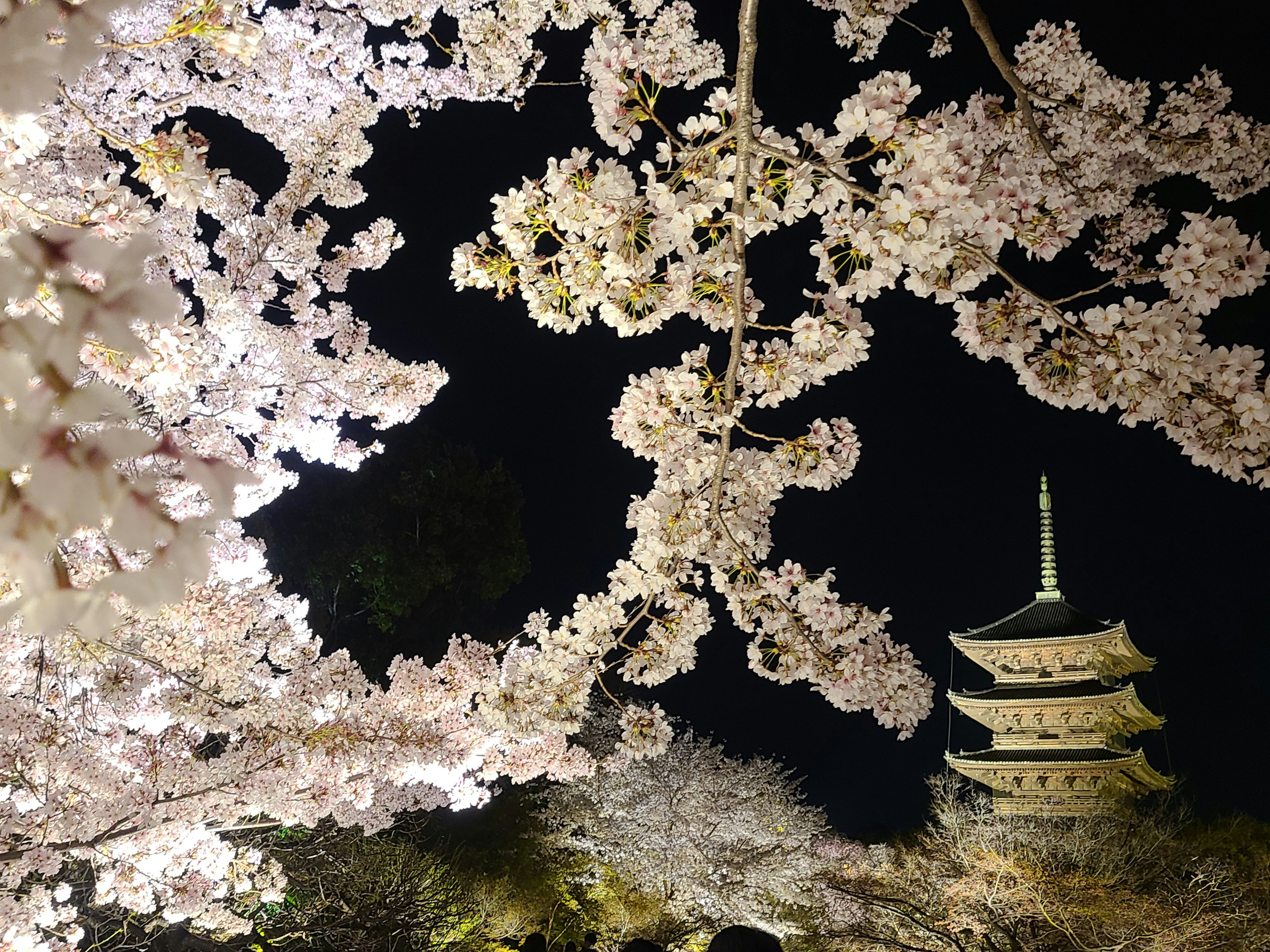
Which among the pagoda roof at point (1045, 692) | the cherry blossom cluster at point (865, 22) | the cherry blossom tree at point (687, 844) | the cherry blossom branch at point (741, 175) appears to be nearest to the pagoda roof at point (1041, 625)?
the pagoda roof at point (1045, 692)

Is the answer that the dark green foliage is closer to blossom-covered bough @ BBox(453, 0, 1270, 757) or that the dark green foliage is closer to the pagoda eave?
the pagoda eave

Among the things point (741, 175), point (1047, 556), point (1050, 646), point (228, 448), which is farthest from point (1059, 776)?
point (741, 175)

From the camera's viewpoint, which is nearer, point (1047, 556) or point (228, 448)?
point (228, 448)

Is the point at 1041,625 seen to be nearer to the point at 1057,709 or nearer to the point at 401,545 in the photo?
the point at 1057,709

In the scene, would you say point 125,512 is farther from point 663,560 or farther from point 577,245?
point 663,560

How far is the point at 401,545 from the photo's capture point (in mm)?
19312

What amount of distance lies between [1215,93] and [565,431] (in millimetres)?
23390

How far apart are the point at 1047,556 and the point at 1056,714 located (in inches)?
205

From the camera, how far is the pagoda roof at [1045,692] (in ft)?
69.1

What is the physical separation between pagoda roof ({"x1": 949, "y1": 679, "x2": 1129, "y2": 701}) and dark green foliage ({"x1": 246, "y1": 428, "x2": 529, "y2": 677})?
41.1 feet

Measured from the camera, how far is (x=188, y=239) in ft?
19.0

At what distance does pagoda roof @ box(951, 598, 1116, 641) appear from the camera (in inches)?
851

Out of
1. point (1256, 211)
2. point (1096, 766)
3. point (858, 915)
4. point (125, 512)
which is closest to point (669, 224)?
point (1256, 211)

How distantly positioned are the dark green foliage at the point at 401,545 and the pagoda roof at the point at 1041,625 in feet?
41.8
